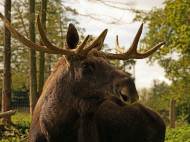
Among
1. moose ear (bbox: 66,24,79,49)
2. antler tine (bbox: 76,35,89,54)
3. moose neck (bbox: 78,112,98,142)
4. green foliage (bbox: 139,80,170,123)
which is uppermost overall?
moose ear (bbox: 66,24,79,49)

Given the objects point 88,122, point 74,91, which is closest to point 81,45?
point 74,91

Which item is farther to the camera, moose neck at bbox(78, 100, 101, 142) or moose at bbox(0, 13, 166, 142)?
moose neck at bbox(78, 100, 101, 142)

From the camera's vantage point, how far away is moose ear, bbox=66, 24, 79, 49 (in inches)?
158

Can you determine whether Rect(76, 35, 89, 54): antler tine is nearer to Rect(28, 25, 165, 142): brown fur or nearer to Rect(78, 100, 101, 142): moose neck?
Rect(28, 25, 165, 142): brown fur

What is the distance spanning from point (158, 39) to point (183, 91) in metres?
5.54

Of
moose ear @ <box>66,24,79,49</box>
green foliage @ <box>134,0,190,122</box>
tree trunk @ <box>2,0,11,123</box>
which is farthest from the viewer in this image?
green foliage @ <box>134,0,190,122</box>

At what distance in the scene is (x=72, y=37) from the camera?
13.4 ft

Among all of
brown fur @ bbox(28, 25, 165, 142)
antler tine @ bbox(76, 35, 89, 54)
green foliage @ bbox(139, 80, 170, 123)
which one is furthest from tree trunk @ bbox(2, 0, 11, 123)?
green foliage @ bbox(139, 80, 170, 123)

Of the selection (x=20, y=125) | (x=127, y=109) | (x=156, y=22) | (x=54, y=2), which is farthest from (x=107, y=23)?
(x=156, y=22)

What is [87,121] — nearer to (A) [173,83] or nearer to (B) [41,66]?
(B) [41,66]

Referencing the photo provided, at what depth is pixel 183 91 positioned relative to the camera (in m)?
22.4

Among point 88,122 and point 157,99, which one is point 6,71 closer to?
point 88,122

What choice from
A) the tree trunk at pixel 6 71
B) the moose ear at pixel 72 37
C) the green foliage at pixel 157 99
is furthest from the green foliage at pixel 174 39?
the moose ear at pixel 72 37

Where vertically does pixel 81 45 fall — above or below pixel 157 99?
above
